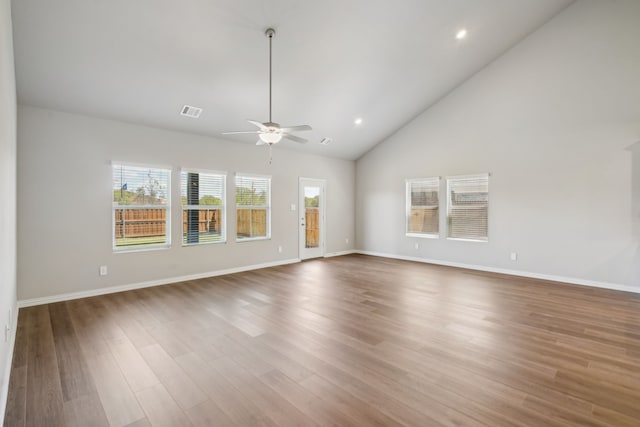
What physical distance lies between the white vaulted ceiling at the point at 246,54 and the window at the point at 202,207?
2.85 ft

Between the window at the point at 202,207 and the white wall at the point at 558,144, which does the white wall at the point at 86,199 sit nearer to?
the window at the point at 202,207

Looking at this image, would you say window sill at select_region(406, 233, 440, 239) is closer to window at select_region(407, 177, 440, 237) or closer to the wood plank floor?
window at select_region(407, 177, 440, 237)

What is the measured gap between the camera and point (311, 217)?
766cm

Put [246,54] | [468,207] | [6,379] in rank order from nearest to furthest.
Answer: [6,379]
[246,54]
[468,207]

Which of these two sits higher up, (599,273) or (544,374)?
(599,273)

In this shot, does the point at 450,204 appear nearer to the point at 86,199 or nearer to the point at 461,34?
the point at 461,34

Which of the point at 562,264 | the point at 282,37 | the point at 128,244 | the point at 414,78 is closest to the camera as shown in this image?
the point at 282,37

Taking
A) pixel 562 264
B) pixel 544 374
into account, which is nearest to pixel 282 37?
pixel 544 374

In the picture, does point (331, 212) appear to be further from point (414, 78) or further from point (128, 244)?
point (128, 244)

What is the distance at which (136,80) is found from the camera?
401 centimetres

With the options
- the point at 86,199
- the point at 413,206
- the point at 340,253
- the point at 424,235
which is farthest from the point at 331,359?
the point at 340,253

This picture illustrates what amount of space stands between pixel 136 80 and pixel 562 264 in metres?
7.33

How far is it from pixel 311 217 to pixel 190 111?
150 inches

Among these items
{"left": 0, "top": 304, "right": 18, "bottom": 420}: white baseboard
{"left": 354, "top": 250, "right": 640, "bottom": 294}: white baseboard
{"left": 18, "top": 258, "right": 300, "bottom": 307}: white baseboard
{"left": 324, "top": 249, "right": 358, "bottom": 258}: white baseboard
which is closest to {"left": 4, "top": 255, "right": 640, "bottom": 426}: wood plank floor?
{"left": 0, "top": 304, "right": 18, "bottom": 420}: white baseboard
